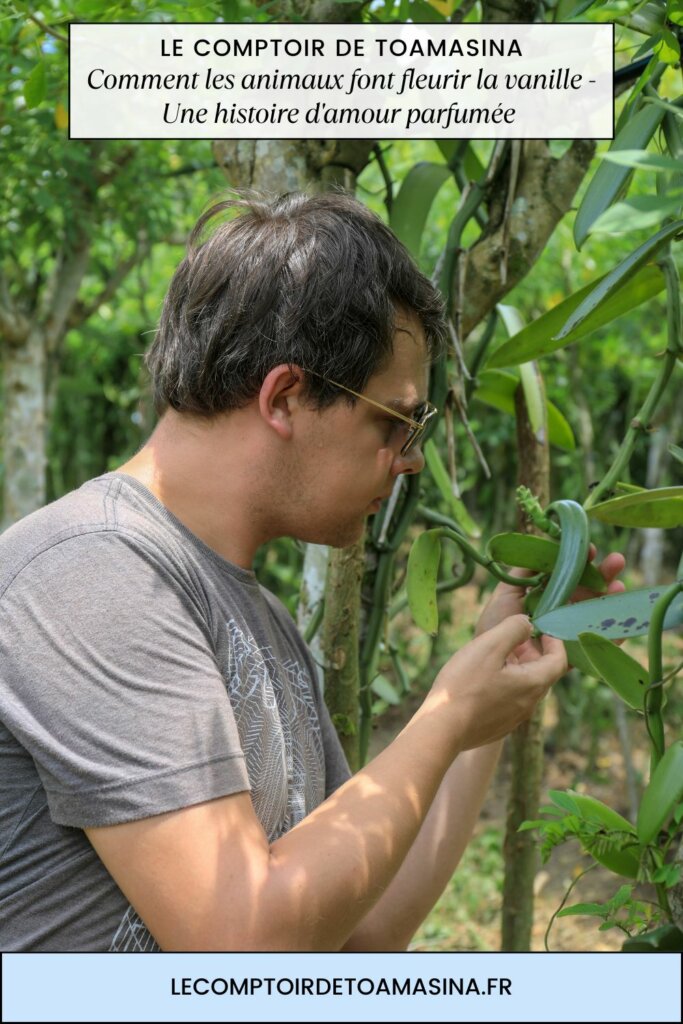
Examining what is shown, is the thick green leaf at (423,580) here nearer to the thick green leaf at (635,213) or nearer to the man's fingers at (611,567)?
→ the man's fingers at (611,567)

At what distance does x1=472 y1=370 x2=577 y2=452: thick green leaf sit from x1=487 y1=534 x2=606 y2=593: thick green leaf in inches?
16.3

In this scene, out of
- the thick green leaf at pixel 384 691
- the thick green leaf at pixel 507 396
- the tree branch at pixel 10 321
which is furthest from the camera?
the tree branch at pixel 10 321

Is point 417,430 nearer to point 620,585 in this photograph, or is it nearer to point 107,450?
point 620,585

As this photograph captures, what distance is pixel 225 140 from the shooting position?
1.20m

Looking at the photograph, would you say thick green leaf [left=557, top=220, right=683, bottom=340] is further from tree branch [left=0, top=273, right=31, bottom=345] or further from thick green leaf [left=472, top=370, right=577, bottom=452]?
tree branch [left=0, top=273, right=31, bottom=345]

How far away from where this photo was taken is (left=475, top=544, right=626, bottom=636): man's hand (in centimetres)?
94

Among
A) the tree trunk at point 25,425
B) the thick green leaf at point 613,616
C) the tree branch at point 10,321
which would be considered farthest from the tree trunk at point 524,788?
the tree branch at point 10,321

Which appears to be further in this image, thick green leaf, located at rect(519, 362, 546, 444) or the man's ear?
thick green leaf, located at rect(519, 362, 546, 444)

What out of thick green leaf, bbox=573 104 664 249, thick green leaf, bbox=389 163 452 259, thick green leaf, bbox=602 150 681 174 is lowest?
thick green leaf, bbox=602 150 681 174

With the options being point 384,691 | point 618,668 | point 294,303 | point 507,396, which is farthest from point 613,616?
point 384,691

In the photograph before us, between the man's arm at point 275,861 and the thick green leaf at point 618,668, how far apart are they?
131 millimetres

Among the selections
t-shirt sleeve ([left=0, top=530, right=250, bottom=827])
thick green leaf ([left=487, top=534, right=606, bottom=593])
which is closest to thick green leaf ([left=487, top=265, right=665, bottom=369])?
thick green leaf ([left=487, top=534, right=606, bottom=593])

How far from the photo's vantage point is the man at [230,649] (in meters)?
0.70

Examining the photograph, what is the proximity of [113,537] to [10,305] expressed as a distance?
89.8 inches
